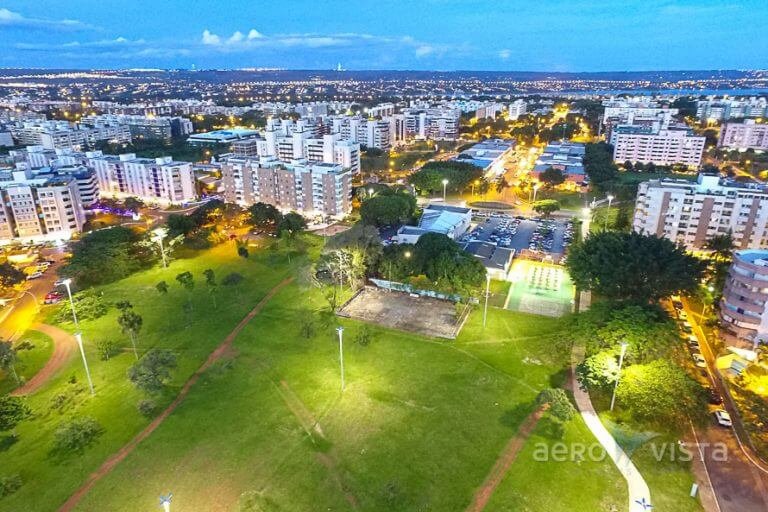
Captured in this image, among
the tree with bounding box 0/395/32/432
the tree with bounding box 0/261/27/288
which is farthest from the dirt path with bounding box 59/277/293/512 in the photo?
the tree with bounding box 0/261/27/288

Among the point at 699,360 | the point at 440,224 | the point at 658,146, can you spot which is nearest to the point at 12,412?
the point at 699,360

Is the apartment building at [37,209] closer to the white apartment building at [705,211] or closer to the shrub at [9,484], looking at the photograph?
the shrub at [9,484]

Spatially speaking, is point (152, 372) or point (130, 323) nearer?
point (152, 372)

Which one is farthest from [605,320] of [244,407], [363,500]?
[244,407]

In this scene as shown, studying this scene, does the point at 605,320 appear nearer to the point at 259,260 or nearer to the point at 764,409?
the point at 764,409

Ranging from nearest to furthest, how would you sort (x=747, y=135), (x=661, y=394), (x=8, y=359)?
(x=661, y=394)
(x=8, y=359)
(x=747, y=135)

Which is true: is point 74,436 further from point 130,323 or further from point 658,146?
point 658,146
